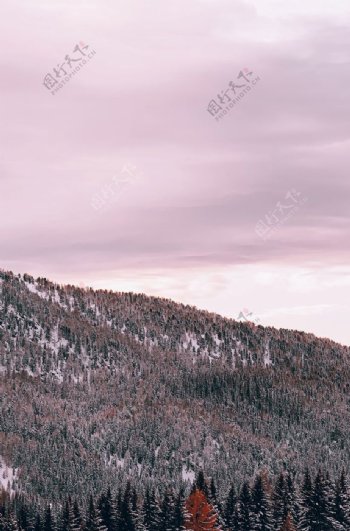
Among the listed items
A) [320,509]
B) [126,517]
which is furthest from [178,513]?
[320,509]

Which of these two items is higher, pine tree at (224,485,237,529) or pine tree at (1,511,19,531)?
pine tree at (224,485,237,529)

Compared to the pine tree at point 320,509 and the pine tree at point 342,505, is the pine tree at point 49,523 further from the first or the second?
the pine tree at point 342,505

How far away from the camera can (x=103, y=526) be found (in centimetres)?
15162

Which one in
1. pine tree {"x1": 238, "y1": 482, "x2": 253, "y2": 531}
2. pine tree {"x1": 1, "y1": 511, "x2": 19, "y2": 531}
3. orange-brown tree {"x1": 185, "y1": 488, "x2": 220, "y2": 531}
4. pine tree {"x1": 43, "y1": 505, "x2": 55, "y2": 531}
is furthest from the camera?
pine tree {"x1": 43, "y1": 505, "x2": 55, "y2": 531}

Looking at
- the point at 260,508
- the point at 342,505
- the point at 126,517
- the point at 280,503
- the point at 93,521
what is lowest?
the point at 93,521

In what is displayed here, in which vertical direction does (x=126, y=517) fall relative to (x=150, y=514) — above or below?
below

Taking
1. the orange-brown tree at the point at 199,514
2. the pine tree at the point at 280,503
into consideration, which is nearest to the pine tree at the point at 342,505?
A: the pine tree at the point at 280,503

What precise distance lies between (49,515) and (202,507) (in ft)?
172

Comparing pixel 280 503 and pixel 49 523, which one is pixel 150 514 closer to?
pixel 280 503

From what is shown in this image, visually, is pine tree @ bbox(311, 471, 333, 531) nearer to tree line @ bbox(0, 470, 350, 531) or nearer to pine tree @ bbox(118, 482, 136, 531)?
tree line @ bbox(0, 470, 350, 531)

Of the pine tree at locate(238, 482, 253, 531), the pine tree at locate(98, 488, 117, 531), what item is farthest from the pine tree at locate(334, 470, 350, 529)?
the pine tree at locate(98, 488, 117, 531)

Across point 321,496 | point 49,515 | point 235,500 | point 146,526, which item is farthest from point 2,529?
point 321,496

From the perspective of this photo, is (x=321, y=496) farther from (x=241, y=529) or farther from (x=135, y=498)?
(x=135, y=498)

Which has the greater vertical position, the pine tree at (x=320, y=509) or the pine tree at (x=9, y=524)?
the pine tree at (x=320, y=509)
